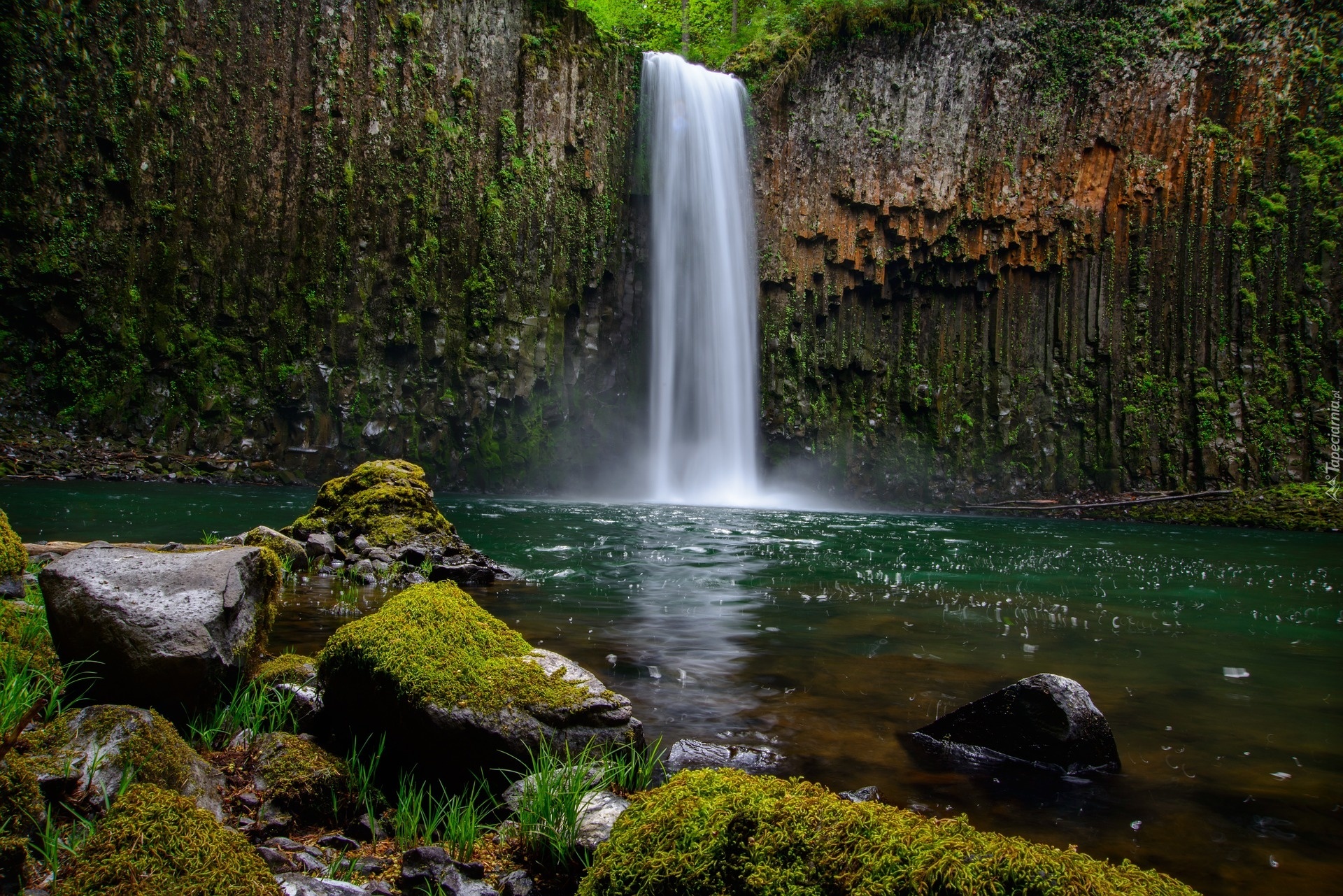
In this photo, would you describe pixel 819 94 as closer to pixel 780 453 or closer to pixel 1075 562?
pixel 780 453

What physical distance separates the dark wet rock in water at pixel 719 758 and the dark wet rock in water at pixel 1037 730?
3.07 ft

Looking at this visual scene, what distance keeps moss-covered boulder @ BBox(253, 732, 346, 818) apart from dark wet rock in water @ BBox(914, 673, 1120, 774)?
302 cm

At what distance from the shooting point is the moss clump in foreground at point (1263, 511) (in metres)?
23.9

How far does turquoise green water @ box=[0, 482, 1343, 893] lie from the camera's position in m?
3.48

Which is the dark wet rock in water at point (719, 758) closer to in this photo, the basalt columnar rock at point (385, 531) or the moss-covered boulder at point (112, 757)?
the moss-covered boulder at point (112, 757)

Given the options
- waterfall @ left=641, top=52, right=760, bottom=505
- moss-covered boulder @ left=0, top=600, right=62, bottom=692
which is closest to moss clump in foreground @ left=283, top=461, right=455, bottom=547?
moss-covered boulder @ left=0, top=600, right=62, bottom=692

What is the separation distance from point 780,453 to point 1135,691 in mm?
25868

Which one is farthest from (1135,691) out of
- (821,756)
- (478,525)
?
(478,525)

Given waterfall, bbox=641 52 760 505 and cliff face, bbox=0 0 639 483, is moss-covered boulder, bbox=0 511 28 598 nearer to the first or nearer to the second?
cliff face, bbox=0 0 639 483

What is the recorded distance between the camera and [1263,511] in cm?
2492

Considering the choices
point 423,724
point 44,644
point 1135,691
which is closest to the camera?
point 423,724

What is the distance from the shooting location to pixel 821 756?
4.00m

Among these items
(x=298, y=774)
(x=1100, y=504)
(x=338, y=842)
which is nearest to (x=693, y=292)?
(x=1100, y=504)

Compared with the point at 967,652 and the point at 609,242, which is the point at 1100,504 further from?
the point at 967,652
